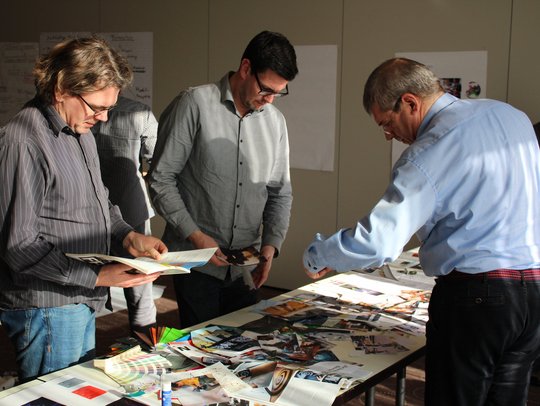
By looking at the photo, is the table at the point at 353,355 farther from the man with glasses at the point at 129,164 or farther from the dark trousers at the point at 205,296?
the man with glasses at the point at 129,164

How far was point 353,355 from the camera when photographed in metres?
1.96

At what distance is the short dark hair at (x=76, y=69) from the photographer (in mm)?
1743

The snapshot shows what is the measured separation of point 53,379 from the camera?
170 cm

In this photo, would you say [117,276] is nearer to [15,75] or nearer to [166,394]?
[166,394]

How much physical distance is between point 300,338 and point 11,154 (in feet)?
3.53

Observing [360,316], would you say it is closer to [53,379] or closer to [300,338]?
[300,338]

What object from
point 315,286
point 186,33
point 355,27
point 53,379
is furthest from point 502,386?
point 186,33

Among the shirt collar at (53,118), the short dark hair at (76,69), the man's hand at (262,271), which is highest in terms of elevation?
the short dark hair at (76,69)

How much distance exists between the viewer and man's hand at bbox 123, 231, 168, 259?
80.6 inches

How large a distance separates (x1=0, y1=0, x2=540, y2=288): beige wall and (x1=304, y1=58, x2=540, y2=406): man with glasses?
2812 millimetres

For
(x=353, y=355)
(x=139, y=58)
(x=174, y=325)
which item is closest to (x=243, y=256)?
(x=353, y=355)

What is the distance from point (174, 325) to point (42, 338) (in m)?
2.71

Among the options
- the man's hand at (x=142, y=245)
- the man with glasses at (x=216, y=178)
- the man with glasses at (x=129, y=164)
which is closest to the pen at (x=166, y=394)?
the man's hand at (x=142, y=245)

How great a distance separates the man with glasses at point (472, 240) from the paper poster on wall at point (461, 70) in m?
2.82
